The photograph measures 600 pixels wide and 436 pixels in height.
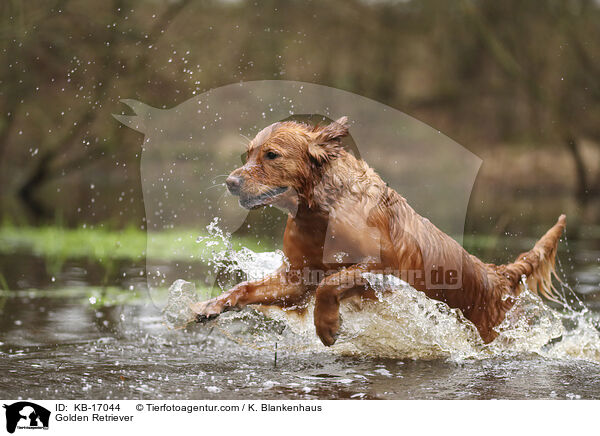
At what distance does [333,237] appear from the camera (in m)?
2.67

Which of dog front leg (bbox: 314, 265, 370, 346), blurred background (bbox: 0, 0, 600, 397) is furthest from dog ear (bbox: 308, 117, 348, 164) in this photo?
blurred background (bbox: 0, 0, 600, 397)

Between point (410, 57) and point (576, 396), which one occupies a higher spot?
point (410, 57)

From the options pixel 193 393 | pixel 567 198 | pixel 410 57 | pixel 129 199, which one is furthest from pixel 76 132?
pixel 193 393

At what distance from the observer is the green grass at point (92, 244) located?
458 cm

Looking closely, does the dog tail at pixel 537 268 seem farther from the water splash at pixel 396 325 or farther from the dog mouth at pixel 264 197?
the dog mouth at pixel 264 197

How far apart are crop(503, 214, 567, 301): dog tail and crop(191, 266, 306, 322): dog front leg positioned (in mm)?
1004

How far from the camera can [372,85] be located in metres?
7.73

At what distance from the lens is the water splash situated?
2.86m

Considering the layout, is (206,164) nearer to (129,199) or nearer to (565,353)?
(565,353)

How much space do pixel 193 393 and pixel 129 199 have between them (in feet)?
18.6

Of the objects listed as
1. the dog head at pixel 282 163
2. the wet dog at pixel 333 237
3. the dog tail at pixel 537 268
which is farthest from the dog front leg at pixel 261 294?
the dog tail at pixel 537 268

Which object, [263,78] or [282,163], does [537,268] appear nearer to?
[282,163]
